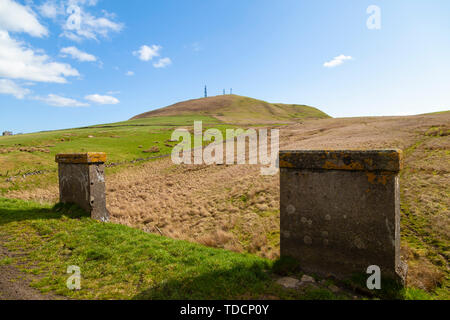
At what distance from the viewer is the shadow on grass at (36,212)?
9.12 metres

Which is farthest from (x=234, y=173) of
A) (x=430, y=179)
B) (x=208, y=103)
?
(x=208, y=103)

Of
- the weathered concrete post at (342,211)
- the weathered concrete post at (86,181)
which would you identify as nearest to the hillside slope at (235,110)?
the weathered concrete post at (86,181)

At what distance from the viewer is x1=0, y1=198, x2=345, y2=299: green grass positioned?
Result: 15.0 ft

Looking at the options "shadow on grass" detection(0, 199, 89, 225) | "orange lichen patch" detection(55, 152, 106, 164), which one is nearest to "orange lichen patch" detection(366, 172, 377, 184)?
"orange lichen patch" detection(55, 152, 106, 164)

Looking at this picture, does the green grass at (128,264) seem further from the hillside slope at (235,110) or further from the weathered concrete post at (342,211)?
the hillside slope at (235,110)

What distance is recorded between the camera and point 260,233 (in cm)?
909

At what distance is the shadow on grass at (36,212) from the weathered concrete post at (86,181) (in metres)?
0.27

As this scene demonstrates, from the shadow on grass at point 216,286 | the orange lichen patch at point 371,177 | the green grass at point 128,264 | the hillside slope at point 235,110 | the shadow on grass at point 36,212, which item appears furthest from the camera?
the hillside slope at point 235,110

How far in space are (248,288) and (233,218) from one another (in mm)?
6650

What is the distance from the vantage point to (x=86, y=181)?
31.2ft

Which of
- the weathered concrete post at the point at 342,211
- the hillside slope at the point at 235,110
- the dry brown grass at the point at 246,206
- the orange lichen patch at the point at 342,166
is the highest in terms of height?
the hillside slope at the point at 235,110

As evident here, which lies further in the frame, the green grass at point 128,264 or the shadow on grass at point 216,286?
the green grass at point 128,264

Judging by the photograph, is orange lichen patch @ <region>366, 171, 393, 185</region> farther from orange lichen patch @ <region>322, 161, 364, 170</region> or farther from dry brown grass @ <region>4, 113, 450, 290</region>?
dry brown grass @ <region>4, 113, 450, 290</region>
